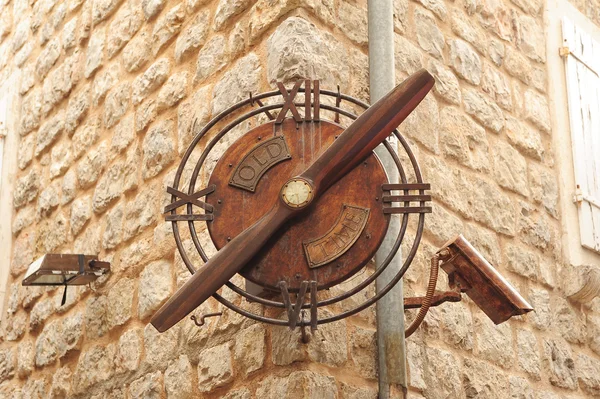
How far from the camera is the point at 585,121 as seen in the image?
5.39 m

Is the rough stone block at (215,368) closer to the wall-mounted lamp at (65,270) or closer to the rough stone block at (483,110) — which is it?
the wall-mounted lamp at (65,270)

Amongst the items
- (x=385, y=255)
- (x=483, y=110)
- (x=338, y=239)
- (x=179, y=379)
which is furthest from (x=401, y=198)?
(x=483, y=110)

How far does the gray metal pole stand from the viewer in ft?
12.1

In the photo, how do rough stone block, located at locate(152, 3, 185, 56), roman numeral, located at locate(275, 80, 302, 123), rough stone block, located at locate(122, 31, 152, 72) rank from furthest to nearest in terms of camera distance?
rough stone block, located at locate(122, 31, 152, 72), rough stone block, located at locate(152, 3, 185, 56), roman numeral, located at locate(275, 80, 302, 123)

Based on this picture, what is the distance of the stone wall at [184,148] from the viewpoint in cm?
395

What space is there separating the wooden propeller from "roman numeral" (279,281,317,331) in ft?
0.55

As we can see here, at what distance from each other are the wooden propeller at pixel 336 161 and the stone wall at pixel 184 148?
48 centimetres

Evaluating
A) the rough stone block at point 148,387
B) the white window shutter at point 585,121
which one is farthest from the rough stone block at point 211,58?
the white window shutter at point 585,121

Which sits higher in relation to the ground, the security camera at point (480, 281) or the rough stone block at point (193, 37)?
the rough stone block at point (193, 37)

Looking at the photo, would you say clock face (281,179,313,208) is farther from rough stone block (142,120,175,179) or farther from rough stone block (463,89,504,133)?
rough stone block (463,89,504,133)

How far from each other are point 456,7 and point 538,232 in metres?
1.13

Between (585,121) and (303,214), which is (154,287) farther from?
(585,121)

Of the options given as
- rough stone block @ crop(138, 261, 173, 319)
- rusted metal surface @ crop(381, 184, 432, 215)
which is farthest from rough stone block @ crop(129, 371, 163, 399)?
rusted metal surface @ crop(381, 184, 432, 215)

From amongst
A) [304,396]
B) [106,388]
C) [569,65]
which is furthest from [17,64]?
[304,396]
